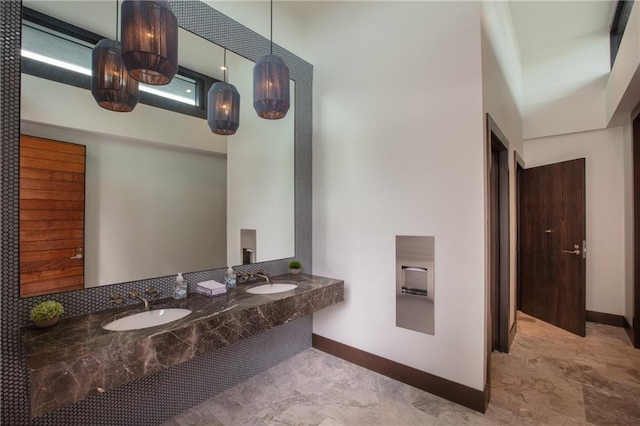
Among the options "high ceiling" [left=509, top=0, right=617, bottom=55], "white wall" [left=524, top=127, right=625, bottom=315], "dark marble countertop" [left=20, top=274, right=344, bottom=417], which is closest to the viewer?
"dark marble countertop" [left=20, top=274, right=344, bottom=417]

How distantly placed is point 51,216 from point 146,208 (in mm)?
508

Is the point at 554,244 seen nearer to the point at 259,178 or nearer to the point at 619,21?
the point at 619,21

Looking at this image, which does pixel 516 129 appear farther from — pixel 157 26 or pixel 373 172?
pixel 157 26

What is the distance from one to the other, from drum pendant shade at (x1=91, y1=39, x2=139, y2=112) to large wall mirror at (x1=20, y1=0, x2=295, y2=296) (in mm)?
62

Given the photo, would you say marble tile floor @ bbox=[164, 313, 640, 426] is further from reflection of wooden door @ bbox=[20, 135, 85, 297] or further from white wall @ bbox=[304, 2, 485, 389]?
reflection of wooden door @ bbox=[20, 135, 85, 297]

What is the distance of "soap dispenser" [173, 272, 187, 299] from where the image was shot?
2035 mm

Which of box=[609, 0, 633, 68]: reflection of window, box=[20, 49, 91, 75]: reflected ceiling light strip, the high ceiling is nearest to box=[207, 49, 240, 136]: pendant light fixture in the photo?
box=[20, 49, 91, 75]: reflected ceiling light strip

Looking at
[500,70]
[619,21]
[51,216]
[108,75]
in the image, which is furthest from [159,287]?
[619,21]

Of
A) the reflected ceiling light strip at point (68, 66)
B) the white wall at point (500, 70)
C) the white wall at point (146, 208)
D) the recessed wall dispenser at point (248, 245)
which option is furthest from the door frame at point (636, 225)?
the reflected ceiling light strip at point (68, 66)

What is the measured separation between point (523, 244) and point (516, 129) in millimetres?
1588

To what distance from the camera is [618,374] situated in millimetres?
2611

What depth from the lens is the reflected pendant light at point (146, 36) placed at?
141 cm

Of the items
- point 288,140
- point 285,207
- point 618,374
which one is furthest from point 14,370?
point 618,374

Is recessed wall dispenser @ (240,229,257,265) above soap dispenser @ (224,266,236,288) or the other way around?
above
